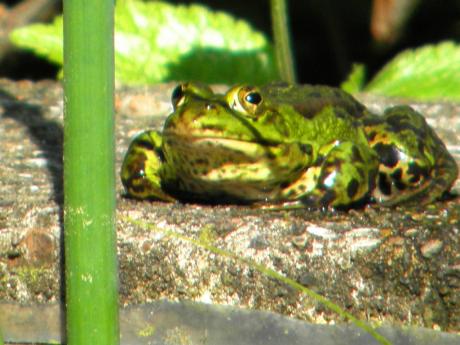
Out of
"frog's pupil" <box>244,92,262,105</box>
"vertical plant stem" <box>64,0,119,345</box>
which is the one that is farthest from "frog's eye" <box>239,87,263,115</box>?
"vertical plant stem" <box>64,0,119,345</box>

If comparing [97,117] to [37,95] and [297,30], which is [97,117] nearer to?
[37,95]

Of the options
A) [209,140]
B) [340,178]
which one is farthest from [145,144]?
[340,178]

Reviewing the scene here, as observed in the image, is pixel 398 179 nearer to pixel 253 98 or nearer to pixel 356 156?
pixel 356 156

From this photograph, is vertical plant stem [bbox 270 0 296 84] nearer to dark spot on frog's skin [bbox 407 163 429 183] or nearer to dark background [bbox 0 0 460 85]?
dark spot on frog's skin [bbox 407 163 429 183]

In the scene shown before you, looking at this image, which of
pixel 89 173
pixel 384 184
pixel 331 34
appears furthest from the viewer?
pixel 331 34

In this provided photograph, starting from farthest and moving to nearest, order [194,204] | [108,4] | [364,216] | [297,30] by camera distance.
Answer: [297,30], [194,204], [364,216], [108,4]

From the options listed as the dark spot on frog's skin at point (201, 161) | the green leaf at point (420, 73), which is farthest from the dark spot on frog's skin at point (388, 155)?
the green leaf at point (420, 73)

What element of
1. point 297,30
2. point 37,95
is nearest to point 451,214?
point 37,95
